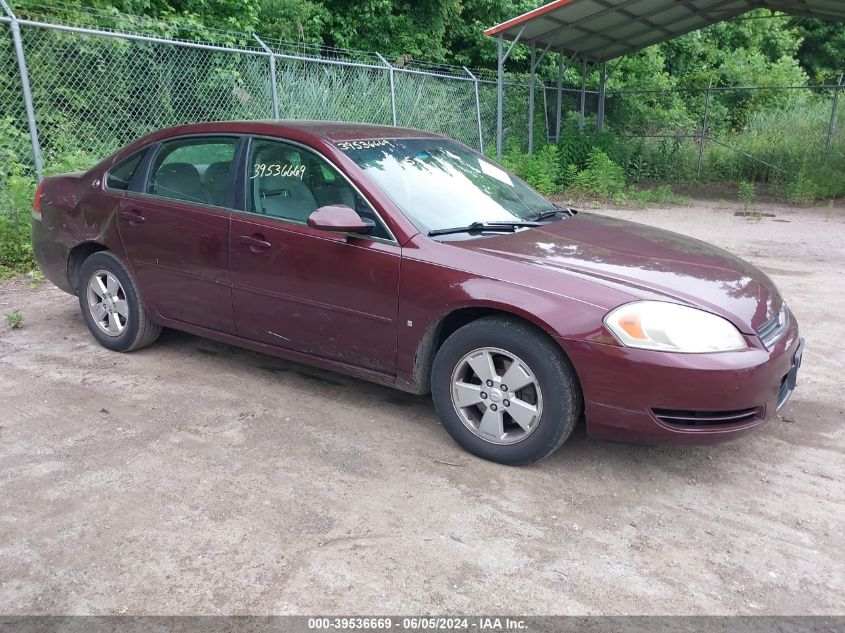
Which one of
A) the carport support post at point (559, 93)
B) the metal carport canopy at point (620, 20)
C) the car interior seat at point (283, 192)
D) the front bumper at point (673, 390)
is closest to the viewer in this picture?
the front bumper at point (673, 390)

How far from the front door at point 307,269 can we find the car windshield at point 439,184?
217 millimetres

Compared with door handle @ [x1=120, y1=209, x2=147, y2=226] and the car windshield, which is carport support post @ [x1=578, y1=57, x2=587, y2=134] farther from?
door handle @ [x1=120, y1=209, x2=147, y2=226]

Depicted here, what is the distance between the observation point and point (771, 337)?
342cm

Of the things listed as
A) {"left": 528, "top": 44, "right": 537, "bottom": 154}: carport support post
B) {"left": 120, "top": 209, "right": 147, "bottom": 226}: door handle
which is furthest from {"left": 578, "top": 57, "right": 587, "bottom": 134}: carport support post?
{"left": 120, "top": 209, "right": 147, "bottom": 226}: door handle

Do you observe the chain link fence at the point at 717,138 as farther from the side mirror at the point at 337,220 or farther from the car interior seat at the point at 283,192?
the side mirror at the point at 337,220

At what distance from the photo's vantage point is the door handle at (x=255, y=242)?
163 inches

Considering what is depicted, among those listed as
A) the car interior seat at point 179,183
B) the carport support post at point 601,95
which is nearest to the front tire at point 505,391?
the car interior seat at point 179,183

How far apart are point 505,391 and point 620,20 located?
45.0 feet

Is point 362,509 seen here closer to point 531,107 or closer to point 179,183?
point 179,183

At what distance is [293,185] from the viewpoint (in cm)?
417

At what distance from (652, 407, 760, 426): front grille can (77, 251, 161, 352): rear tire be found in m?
3.52

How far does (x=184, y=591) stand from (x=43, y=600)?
50 centimetres

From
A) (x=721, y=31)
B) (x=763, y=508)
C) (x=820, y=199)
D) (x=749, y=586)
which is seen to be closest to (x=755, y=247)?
(x=820, y=199)

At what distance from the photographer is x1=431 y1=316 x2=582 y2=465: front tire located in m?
3.30
